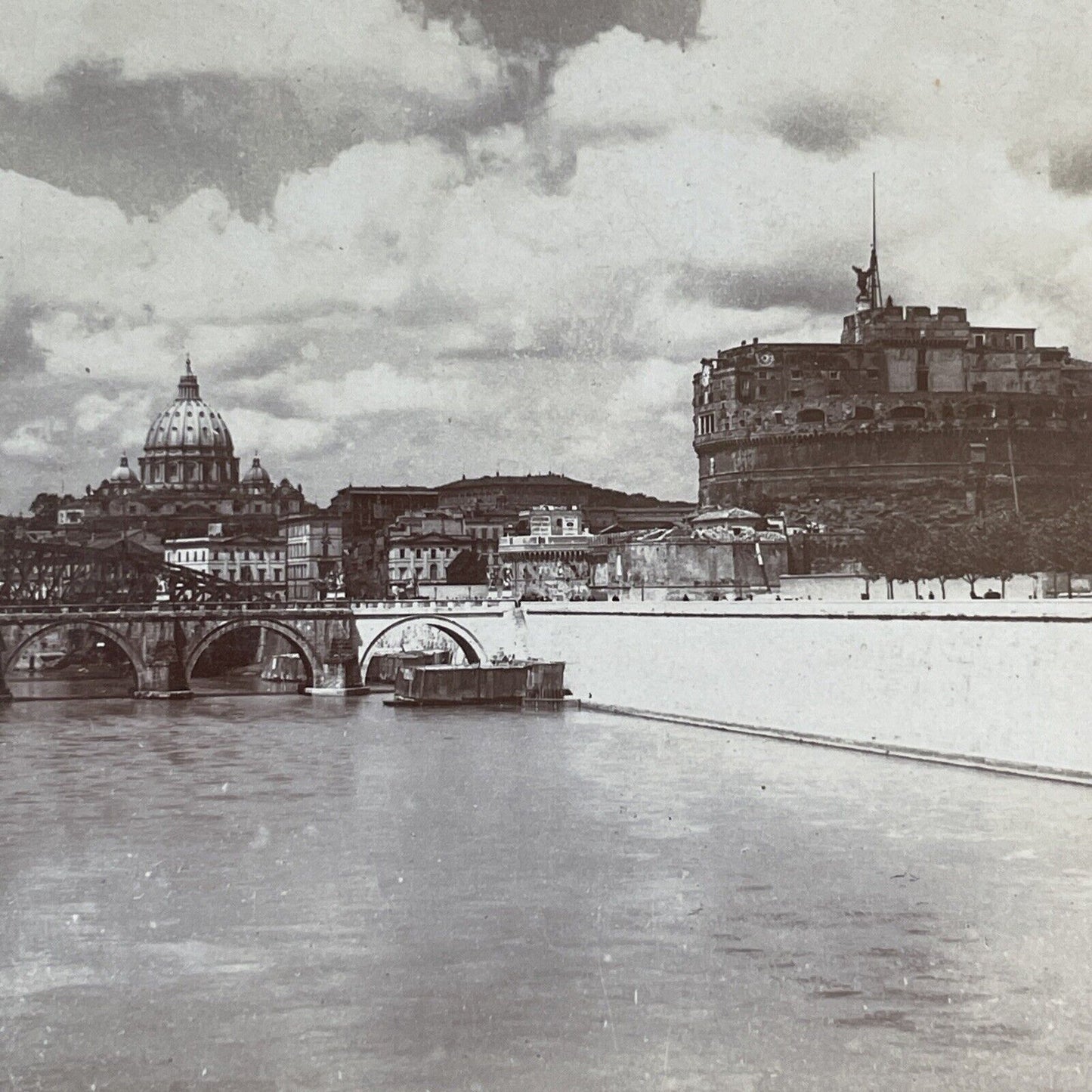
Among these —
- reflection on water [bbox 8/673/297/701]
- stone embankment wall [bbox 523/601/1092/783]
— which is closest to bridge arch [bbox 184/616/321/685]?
reflection on water [bbox 8/673/297/701]

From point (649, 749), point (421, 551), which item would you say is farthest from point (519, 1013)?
point (421, 551)

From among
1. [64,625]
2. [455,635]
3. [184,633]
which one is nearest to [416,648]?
[455,635]

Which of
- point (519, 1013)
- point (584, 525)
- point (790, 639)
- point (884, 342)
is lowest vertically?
point (519, 1013)

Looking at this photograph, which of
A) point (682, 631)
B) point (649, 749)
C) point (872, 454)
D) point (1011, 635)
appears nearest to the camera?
point (1011, 635)

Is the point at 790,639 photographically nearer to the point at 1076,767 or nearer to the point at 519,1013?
the point at 1076,767

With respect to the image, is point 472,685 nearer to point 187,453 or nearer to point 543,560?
point 543,560

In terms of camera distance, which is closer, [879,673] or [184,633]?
[879,673]
